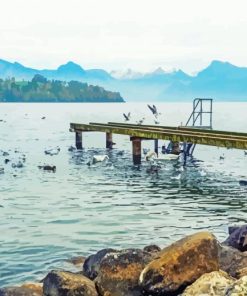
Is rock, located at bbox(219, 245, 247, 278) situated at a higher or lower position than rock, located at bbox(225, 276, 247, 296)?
lower

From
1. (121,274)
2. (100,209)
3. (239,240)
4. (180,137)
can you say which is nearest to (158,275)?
(121,274)

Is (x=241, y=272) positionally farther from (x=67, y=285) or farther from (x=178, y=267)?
(x=67, y=285)

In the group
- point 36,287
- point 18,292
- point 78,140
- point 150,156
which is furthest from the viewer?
point 78,140

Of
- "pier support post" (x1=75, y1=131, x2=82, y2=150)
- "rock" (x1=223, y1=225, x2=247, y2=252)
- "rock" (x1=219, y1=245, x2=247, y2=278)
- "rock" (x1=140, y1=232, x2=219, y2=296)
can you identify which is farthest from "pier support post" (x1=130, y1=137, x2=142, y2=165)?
"rock" (x1=140, y1=232, x2=219, y2=296)

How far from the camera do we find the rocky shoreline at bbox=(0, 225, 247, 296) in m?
11.1

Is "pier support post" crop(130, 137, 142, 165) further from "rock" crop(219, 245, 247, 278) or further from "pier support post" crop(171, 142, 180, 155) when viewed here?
"rock" crop(219, 245, 247, 278)

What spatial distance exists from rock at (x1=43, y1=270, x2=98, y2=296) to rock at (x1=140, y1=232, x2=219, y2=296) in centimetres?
104

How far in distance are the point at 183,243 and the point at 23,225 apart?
10.2 metres

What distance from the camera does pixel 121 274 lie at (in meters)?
11.8

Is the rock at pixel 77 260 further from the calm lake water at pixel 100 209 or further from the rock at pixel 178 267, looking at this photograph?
the rock at pixel 178 267

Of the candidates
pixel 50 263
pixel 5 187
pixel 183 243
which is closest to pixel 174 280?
pixel 183 243

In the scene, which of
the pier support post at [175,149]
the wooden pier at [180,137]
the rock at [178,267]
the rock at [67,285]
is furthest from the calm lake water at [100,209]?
the pier support post at [175,149]

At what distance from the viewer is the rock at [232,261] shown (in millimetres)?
12282

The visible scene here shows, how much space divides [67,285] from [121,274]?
105cm
